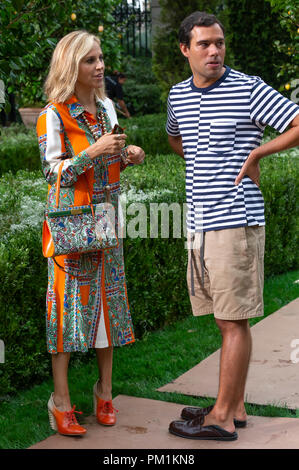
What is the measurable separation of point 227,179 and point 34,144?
22.1 feet

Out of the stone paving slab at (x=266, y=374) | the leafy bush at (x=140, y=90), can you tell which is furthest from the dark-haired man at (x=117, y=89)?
the stone paving slab at (x=266, y=374)

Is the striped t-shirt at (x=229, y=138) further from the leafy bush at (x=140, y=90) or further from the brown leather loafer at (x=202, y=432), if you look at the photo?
the leafy bush at (x=140, y=90)

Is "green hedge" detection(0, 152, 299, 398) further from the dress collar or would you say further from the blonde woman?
the dress collar

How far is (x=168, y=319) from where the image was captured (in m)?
5.43

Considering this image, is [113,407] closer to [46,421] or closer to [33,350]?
[46,421]

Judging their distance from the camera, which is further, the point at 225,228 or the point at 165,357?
the point at 165,357

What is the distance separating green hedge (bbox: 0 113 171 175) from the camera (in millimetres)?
9211

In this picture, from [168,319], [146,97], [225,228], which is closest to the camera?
[225,228]

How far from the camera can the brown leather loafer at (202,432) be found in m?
3.35

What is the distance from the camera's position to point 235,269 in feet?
10.6

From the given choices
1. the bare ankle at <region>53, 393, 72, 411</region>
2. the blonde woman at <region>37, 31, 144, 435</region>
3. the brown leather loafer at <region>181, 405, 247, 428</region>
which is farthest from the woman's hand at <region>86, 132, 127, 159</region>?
the brown leather loafer at <region>181, 405, 247, 428</region>

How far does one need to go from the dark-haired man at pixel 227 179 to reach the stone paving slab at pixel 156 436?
0.08m

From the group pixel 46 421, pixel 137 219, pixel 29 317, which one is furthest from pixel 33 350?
pixel 137 219

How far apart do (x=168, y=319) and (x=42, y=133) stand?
8.21 ft
